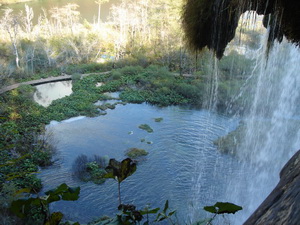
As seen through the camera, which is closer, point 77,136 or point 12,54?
point 77,136

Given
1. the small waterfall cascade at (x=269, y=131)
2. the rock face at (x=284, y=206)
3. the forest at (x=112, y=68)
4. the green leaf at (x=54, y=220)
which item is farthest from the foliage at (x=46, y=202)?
the forest at (x=112, y=68)

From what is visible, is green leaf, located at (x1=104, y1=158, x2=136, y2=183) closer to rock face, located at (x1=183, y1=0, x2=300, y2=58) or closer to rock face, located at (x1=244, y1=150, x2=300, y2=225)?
rock face, located at (x1=244, y1=150, x2=300, y2=225)

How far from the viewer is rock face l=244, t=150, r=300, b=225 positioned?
136 centimetres

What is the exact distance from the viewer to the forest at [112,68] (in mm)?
15102

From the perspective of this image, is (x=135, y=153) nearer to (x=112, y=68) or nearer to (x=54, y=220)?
(x=54, y=220)

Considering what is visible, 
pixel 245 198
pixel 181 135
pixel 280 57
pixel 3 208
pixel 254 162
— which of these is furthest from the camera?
pixel 280 57

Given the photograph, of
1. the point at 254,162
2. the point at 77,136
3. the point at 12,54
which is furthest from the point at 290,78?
the point at 12,54

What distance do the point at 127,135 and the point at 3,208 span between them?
6.72 metres

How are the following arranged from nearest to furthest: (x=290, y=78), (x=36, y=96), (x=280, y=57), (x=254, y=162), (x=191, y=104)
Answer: (x=254, y=162) < (x=290, y=78) < (x=280, y=57) < (x=191, y=104) < (x=36, y=96)

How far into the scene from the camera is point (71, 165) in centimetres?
1130

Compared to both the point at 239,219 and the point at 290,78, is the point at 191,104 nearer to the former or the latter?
the point at 290,78

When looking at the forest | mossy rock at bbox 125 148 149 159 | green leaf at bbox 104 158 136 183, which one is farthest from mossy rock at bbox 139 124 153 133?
green leaf at bbox 104 158 136 183

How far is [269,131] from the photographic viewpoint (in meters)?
12.5

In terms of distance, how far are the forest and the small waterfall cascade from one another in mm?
1349
